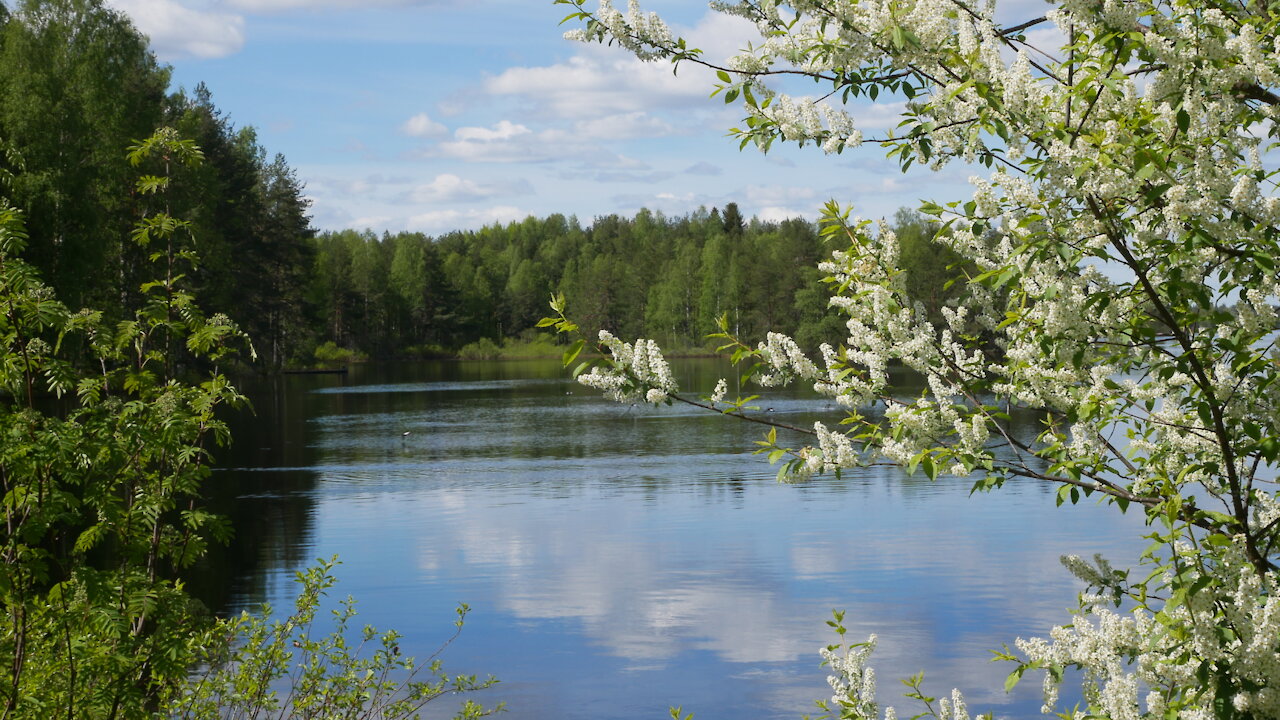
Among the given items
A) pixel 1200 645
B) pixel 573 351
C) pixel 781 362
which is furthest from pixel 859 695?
pixel 573 351

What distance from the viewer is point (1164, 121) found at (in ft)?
10.7

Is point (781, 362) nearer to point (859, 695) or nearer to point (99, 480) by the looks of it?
point (859, 695)

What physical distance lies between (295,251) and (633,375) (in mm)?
63469

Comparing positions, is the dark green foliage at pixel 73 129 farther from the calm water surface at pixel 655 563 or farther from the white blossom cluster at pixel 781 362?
the white blossom cluster at pixel 781 362

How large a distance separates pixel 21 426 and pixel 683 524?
1589 cm

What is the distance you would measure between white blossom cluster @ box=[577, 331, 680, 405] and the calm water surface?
24.8 ft

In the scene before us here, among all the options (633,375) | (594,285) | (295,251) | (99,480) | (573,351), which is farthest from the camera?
(594,285)

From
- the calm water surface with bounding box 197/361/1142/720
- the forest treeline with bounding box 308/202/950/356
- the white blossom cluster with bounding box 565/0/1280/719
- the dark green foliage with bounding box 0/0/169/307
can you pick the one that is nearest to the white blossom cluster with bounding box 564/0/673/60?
the white blossom cluster with bounding box 565/0/1280/719

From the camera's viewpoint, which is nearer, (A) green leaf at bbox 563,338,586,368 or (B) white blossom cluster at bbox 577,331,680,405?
(A) green leaf at bbox 563,338,586,368

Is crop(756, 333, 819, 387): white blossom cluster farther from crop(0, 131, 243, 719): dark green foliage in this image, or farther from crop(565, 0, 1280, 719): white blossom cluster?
crop(0, 131, 243, 719): dark green foliage

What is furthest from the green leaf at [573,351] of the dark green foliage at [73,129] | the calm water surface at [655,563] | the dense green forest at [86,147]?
the dark green foliage at [73,129]

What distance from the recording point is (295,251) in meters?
64.2

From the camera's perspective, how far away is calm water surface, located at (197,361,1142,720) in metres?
11.7

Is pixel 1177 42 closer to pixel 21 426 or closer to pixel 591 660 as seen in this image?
pixel 21 426
